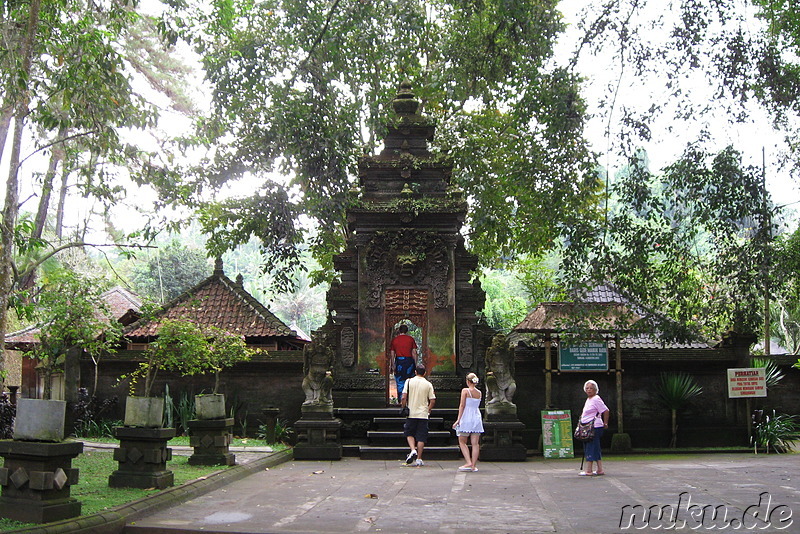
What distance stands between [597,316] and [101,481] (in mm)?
8445

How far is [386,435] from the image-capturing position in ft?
43.3

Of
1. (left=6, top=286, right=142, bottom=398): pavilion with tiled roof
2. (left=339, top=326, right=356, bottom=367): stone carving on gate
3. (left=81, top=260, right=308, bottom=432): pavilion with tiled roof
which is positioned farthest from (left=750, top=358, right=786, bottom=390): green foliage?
(left=6, top=286, right=142, bottom=398): pavilion with tiled roof

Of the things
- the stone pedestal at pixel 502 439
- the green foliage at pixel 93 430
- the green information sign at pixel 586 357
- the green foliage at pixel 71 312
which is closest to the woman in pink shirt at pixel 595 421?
the stone pedestal at pixel 502 439

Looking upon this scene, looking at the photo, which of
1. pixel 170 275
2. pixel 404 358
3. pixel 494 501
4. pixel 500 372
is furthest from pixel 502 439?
pixel 170 275

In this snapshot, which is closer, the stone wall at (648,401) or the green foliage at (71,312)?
the green foliage at (71,312)

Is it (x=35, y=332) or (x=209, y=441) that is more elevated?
(x=35, y=332)

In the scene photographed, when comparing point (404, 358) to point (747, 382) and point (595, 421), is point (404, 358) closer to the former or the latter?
A: point (595, 421)

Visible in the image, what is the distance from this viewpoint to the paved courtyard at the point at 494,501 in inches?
262

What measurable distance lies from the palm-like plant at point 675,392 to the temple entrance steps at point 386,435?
4.24 metres

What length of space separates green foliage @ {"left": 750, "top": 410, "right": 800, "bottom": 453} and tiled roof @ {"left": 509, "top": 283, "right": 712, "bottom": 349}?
6.53ft

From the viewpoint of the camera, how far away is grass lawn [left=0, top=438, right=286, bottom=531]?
6926mm

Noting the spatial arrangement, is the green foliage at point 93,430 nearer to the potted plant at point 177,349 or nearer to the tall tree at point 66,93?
the potted plant at point 177,349

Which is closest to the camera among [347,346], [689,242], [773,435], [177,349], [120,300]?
[689,242]

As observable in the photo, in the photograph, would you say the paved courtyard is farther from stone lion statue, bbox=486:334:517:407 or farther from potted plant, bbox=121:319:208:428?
potted plant, bbox=121:319:208:428
